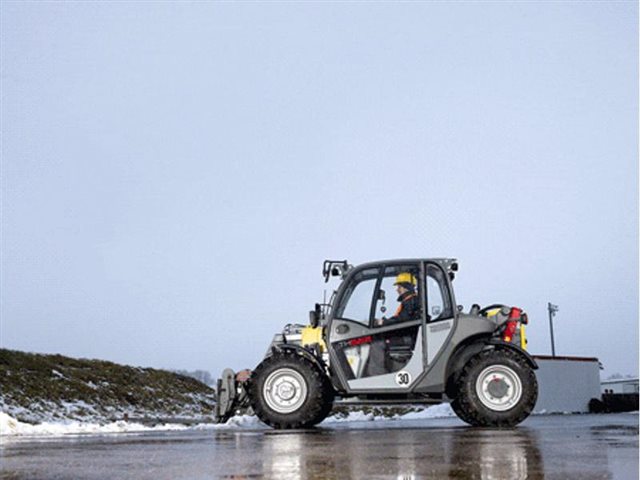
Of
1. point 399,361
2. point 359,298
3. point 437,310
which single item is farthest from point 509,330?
point 359,298

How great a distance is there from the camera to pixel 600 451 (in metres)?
5.51

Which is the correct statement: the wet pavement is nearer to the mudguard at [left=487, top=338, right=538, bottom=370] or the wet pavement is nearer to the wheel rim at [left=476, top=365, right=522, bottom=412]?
the wheel rim at [left=476, top=365, right=522, bottom=412]

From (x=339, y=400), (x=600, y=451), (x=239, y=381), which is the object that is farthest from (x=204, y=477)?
(x=239, y=381)

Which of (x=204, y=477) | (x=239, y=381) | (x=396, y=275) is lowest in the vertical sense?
(x=204, y=477)

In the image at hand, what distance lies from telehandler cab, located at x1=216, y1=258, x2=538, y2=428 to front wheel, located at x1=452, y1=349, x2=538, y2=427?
0.04 feet

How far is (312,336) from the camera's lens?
1105 centimetres

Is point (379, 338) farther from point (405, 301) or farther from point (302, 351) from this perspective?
point (302, 351)

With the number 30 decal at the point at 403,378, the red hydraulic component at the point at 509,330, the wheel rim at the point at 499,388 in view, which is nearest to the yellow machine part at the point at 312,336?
the number 30 decal at the point at 403,378

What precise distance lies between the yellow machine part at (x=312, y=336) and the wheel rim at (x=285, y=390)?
693mm

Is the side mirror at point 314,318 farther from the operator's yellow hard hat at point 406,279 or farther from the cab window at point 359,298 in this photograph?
the operator's yellow hard hat at point 406,279

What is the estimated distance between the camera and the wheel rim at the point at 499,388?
401 inches

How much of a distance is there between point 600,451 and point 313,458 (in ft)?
6.59

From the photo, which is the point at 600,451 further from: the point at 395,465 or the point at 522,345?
the point at 522,345

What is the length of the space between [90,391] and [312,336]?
46.1 ft
